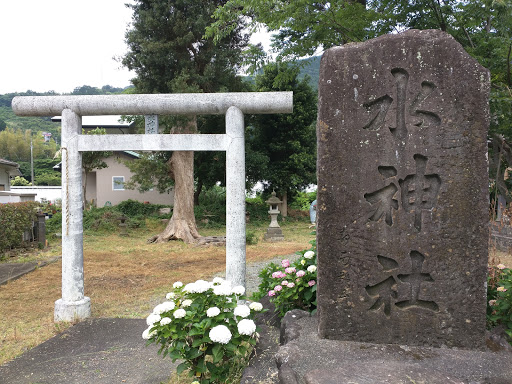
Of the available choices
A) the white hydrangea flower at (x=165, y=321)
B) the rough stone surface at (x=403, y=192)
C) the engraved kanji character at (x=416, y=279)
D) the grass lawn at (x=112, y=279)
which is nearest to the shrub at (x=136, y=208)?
the grass lawn at (x=112, y=279)

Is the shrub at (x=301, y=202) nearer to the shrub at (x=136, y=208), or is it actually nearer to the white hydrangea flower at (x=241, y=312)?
the shrub at (x=136, y=208)

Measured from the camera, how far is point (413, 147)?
114 inches

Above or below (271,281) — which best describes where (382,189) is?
above

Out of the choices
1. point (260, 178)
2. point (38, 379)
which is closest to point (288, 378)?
point (38, 379)

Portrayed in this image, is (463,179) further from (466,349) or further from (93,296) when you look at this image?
(93,296)

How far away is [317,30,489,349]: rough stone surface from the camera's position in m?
2.85

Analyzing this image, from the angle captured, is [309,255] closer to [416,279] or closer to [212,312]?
[416,279]

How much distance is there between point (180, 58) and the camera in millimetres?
13336

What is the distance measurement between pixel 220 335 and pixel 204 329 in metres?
0.21

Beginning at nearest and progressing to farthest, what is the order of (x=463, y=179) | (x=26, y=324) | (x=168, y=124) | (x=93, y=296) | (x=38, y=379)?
(x=463, y=179) → (x=38, y=379) → (x=26, y=324) → (x=93, y=296) → (x=168, y=124)

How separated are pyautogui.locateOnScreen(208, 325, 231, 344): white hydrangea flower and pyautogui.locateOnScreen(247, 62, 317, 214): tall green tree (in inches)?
616

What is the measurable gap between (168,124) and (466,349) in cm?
1152

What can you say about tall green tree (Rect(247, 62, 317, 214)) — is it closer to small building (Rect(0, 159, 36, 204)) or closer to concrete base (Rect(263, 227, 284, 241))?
concrete base (Rect(263, 227, 284, 241))

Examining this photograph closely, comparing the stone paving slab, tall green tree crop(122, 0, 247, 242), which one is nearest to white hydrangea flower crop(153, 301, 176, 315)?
the stone paving slab
